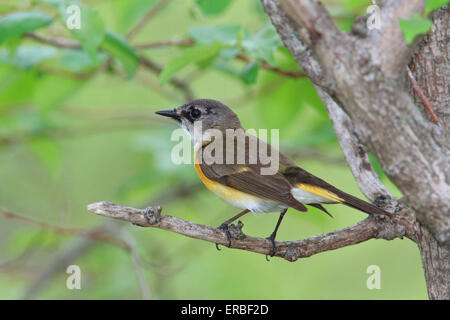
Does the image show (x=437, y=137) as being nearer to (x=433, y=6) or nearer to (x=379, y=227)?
(x=433, y=6)

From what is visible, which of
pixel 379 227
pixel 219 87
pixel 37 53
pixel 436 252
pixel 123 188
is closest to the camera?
pixel 436 252

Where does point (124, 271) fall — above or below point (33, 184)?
below

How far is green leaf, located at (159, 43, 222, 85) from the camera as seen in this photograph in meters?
3.26

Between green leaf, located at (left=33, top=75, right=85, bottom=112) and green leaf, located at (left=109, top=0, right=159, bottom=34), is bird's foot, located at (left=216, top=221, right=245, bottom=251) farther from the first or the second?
green leaf, located at (left=33, top=75, right=85, bottom=112)

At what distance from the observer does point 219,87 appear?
7738mm

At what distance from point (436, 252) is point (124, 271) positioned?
3658mm

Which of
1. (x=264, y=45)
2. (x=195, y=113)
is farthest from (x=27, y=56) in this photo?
(x=264, y=45)

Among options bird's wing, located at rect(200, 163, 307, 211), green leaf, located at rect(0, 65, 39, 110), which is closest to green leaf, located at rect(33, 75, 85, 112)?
green leaf, located at rect(0, 65, 39, 110)

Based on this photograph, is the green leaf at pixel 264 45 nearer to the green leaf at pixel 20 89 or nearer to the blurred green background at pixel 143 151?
the blurred green background at pixel 143 151

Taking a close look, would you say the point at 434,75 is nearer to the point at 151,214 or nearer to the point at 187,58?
the point at 187,58

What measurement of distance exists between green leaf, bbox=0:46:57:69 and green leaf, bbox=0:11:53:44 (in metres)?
0.54

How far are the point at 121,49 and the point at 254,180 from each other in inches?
49.2

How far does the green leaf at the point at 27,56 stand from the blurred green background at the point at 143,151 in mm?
13
